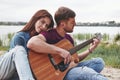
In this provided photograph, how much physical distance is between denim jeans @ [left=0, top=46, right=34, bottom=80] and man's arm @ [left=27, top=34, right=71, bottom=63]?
3.7 inches

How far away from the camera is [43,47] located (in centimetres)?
371

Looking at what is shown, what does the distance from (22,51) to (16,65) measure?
0.44ft

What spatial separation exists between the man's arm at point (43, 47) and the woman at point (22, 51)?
0.09m

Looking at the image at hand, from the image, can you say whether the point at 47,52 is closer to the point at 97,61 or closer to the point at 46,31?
the point at 46,31

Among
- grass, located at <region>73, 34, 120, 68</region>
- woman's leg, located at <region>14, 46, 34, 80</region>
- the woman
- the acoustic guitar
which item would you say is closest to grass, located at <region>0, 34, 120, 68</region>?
grass, located at <region>73, 34, 120, 68</region>

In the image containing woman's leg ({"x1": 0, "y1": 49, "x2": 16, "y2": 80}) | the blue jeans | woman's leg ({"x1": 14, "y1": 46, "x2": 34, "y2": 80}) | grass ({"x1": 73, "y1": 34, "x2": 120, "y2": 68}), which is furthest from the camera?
grass ({"x1": 73, "y1": 34, "x2": 120, "y2": 68})

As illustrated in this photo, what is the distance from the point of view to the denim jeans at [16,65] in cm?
358

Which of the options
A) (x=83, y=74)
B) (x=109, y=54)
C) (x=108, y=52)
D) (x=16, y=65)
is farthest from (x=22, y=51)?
(x=108, y=52)

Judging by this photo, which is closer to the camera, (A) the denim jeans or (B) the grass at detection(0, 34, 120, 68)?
(A) the denim jeans

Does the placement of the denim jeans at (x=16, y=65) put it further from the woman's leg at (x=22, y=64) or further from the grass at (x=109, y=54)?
the grass at (x=109, y=54)

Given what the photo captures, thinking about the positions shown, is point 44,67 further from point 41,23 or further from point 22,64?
point 41,23

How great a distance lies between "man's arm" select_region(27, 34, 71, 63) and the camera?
371 cm

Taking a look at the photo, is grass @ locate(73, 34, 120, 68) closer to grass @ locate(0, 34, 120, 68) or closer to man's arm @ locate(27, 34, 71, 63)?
grass @ locate(0, 34, 120, 68)

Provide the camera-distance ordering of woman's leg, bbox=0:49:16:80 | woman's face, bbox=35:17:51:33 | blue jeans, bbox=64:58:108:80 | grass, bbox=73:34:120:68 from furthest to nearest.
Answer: grass, bbox=73:34:120:68
woman's face, bbox=35:17:51:33
woman's leg, bbox=0:49:16:80
blue jeans, bbox=64:58:108:80
